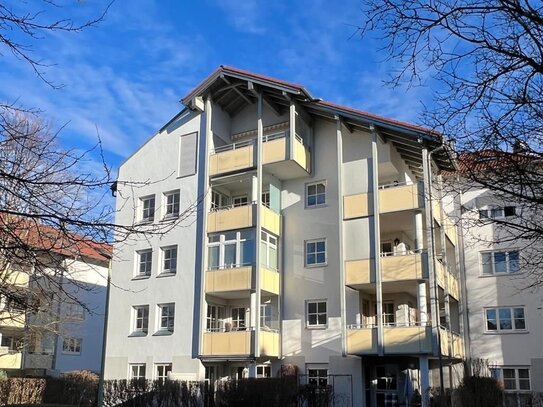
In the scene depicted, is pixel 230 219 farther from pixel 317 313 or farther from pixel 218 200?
pixel 317 313

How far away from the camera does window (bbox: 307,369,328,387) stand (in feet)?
89.2

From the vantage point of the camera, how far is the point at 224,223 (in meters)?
29.7

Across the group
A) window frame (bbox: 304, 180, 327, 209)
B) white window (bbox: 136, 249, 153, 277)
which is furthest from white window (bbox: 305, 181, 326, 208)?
white window (bbox: 136, 249, 153, 277)

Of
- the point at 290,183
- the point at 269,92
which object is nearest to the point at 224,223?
the point at 290,183

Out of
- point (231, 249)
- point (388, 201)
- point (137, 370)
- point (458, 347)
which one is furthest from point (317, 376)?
point (137, 370)

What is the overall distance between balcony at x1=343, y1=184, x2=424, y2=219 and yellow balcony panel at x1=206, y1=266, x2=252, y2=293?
17.7ft

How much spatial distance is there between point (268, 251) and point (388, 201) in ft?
20.2

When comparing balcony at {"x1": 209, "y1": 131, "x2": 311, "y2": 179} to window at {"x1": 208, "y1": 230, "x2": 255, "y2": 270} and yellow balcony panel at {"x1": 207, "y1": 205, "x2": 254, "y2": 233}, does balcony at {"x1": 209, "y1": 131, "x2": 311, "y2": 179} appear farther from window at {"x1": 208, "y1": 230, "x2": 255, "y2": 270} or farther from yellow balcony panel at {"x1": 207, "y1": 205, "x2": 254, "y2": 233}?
window at {"x1": 208, "y1": 230, "x2": 255, "y2": 270}

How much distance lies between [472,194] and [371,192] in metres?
7.17

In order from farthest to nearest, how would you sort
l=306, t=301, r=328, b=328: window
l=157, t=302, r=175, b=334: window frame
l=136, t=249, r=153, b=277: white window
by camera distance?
l=136, t=249, r=153, b=277: white window → l=157, t=302, r=175, b=334: window frame → l=306, t=301, r=328, b=328: window

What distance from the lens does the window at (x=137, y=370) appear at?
99.6 ft

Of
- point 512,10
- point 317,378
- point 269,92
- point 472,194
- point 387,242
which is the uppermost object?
point 269,92

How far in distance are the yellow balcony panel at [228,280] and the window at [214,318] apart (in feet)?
4.48

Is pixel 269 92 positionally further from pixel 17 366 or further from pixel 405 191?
pixel 17 366
